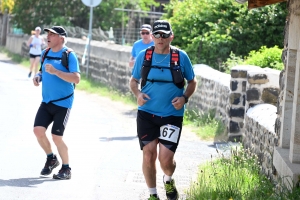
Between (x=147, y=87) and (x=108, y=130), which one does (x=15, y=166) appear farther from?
(x=108, y=130)

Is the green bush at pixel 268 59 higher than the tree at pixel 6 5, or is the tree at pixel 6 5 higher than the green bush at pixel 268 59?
the green bush at pixel 268 59

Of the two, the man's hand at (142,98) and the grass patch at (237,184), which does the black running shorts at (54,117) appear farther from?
the man's hand at (142,98)

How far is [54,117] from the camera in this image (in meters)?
9.28

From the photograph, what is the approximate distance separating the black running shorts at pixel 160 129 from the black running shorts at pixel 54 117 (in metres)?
1.78

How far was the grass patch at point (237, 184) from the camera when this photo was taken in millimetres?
7121

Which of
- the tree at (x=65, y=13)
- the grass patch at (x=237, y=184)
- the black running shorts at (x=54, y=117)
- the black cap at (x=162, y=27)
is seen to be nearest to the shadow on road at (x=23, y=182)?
the black running shorts at (x=54, y=117)

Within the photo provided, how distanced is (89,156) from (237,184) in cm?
354

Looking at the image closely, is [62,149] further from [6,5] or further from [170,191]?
[6,5]

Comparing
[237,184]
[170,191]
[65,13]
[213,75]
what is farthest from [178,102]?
[65,13]

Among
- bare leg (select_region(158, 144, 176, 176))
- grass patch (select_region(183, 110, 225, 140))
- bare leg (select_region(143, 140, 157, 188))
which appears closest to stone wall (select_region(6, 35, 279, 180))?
grass patch (select_region(183, 110, 225, 140))

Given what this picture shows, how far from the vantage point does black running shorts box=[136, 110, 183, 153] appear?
25.0 ft

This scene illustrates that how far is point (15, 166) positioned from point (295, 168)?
3.99 m

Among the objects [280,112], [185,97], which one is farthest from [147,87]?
[280,112]

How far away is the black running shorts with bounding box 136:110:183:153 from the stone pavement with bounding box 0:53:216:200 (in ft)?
3.05
